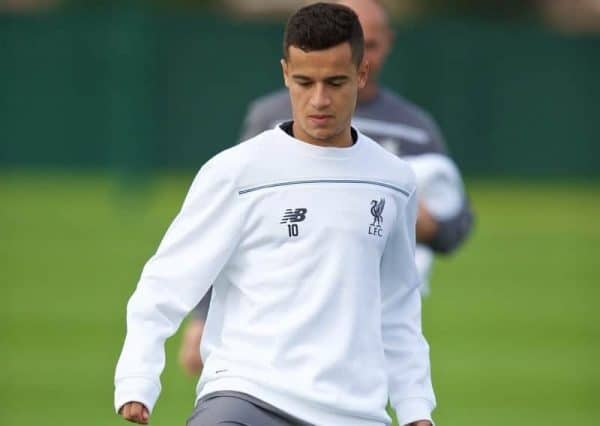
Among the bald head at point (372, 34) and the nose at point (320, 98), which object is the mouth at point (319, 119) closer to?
the nose at point (320, 98)

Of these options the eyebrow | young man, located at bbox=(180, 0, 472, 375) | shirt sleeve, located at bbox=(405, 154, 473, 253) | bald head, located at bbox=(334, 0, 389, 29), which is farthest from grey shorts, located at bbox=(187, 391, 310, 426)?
bald head, located at bbox=(334, 0, 389, 29)

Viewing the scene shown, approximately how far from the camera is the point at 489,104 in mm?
32875

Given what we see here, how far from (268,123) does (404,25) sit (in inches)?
985

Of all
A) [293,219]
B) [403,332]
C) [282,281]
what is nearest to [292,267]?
[282,281]

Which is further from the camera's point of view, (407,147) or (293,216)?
(407,147)

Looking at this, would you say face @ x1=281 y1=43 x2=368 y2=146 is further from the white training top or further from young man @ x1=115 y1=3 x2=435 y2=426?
the white training top

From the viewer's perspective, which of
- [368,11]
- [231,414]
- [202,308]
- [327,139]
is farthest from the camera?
[368,11]

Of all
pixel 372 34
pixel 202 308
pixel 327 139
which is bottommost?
pixel 202 308

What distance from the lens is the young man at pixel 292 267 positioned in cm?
589

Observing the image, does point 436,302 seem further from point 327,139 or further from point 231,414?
point 231,414

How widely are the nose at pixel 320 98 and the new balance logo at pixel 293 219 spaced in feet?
1.10

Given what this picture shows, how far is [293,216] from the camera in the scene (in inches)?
234

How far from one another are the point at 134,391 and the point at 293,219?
760mm

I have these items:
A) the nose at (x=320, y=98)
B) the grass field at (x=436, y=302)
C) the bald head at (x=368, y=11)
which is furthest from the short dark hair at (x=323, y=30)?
the grass field at (x=436, y=302)
